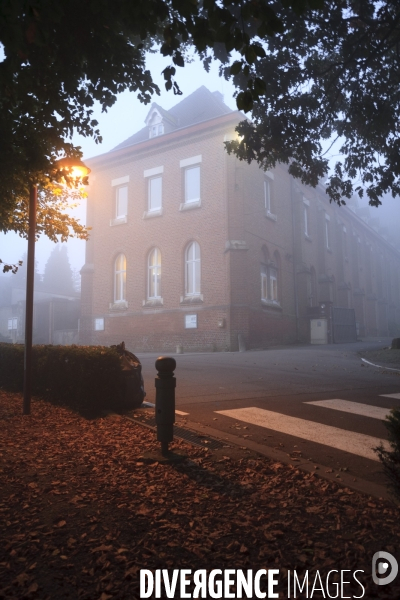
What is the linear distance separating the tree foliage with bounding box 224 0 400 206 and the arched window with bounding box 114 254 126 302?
1922cm

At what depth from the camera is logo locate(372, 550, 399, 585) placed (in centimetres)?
272

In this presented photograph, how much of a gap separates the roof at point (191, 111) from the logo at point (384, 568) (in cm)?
3006

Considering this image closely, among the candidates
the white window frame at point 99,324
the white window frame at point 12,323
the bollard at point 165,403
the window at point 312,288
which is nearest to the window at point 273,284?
the window at point 312,288

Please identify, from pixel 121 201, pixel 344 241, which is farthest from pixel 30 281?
pixel 344 241

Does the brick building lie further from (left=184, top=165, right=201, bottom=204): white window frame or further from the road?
the road

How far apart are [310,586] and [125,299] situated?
28.5 m

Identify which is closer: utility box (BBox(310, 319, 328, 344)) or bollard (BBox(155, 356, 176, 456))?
bollard (BBox(155, 356, 176, 456))

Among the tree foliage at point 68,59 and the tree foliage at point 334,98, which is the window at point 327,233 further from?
the tree foliage at point 68,59

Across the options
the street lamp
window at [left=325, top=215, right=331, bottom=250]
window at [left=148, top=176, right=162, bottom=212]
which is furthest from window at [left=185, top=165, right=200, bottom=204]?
the street lamp

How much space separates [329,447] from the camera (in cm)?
557

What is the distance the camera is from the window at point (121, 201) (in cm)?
3172

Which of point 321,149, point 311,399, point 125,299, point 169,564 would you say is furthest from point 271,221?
point 169,564

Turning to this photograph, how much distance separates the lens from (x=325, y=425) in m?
6.64

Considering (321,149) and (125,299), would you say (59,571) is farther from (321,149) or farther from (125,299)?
(125,299)
